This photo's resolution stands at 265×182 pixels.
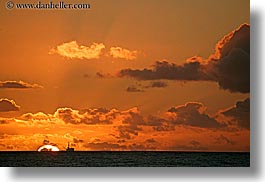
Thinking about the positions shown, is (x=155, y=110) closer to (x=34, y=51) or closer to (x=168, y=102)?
(x=168, y=102)

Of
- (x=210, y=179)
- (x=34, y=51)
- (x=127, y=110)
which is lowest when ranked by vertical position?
(x=210, y=179)

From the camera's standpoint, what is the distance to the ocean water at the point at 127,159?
384 cm

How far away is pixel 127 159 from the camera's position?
3.85 m

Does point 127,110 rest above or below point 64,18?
below

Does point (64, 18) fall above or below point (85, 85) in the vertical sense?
above

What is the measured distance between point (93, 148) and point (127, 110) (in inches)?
9.8

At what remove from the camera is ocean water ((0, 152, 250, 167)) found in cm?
384

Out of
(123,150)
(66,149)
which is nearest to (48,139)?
(66,149)

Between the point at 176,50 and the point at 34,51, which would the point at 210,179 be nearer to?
the point at 176,50

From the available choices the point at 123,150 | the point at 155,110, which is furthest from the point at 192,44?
the point at 123,150

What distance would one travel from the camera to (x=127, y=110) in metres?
3.88

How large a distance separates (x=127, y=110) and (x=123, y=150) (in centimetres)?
20

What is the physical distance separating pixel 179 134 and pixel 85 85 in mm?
517

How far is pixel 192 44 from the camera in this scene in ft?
12.7
